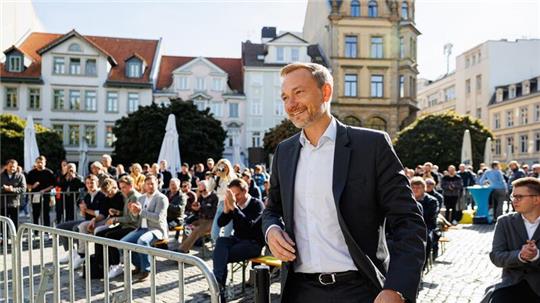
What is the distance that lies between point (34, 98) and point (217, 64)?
705 inches

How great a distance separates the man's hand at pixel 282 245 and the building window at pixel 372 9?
53.3m

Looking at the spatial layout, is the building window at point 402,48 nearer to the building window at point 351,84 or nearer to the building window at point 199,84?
the building window at point 351,84

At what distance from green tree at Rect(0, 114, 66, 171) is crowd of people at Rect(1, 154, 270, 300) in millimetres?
25941

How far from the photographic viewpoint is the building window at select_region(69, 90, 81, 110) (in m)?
47.8

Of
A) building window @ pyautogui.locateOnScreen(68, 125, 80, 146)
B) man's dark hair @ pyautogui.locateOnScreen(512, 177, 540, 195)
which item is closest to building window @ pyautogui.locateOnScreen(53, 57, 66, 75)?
building window @ pyautogui.locateOnScreen(68, 125, 80, 146)

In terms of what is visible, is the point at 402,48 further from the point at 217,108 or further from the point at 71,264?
the point at 71,264

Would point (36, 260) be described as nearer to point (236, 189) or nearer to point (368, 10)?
point (236, 189)

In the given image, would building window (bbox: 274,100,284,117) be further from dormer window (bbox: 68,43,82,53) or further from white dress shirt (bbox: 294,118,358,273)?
white dress shirt (bbox: 294,118,358,273)

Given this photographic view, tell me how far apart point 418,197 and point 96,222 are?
18.8ft

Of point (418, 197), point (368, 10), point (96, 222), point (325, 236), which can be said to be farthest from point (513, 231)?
point (368, 10)

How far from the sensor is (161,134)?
38125mm

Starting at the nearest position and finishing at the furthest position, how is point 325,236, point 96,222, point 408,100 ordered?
point 325,236 → point 96,222 → point 408,100

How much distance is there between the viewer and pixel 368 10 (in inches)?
2079

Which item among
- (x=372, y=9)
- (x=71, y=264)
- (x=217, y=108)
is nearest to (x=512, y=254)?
(x=71, y=264)
